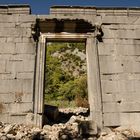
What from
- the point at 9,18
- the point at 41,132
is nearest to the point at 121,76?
the point at 41,132

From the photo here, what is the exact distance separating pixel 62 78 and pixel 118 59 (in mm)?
14022

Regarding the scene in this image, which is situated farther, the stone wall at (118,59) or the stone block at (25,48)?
the stone block at (25,48)

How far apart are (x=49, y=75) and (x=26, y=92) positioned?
14468 mm

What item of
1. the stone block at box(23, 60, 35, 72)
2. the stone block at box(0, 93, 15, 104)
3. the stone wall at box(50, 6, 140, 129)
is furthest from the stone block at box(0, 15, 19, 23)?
the stone block at box(0, 93, 15, 104)

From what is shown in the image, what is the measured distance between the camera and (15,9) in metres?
9.25

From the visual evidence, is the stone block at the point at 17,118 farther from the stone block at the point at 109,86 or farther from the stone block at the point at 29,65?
the stone block at the point at 109,86

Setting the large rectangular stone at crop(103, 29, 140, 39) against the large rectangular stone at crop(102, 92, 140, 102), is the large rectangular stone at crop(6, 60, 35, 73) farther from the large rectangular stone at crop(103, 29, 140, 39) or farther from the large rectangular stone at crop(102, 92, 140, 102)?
the large rectangular stone at crop(103, 29, 140, 39)

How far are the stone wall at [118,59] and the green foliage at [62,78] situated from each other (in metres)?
9.33

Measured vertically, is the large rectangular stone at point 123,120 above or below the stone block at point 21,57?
below

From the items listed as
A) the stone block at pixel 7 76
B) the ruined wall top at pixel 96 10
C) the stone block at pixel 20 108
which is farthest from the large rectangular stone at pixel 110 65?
the stone block at pixel 7 76

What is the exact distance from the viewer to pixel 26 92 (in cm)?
813

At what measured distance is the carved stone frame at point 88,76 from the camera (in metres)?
7.92

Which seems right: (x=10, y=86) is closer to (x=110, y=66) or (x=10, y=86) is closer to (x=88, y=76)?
(x=88, y=76)

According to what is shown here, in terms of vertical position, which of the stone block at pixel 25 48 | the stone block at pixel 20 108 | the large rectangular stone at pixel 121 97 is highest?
the stone block at pixel 25 48
